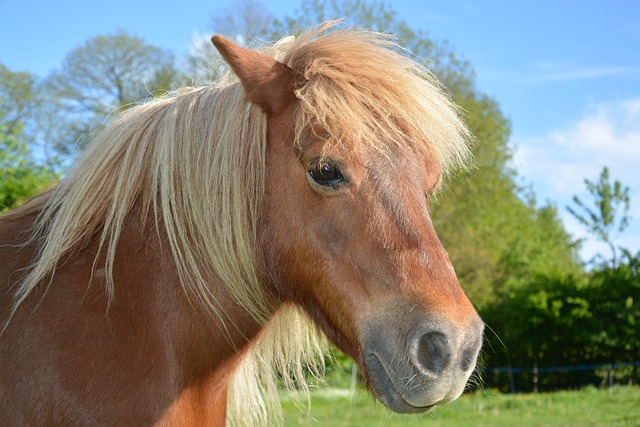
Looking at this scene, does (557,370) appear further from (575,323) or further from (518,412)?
(518,412)

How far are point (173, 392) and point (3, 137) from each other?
347 inches

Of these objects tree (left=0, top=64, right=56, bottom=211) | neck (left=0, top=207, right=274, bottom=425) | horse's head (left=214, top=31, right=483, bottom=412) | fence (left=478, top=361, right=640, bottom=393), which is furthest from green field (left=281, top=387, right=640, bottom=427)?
horse's head (left=214, top=31, right=483, bottom=412)

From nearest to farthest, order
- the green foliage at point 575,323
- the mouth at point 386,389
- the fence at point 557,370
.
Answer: the mouth at point 386,389 < the fence at point 557,370 < the green foliage at point 575,323

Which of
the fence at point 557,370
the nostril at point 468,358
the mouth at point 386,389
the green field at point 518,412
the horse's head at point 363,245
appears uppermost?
the horse's head at point 363,245

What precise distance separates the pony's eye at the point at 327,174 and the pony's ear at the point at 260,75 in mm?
367

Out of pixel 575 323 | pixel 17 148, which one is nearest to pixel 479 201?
pixel 575 323

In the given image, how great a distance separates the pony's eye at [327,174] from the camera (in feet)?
8.12

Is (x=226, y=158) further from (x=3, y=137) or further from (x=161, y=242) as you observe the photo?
(x=3, y=137)

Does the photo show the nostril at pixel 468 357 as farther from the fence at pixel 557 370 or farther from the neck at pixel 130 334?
the fence at pixel 557 370

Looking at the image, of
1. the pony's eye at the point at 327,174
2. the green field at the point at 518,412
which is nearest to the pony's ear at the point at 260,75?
the pony's eye at the point at 327,174

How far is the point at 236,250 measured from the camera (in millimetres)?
2643

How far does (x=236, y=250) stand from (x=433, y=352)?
2.94 feet

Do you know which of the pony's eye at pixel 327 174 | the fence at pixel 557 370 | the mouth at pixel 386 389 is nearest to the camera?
the mouth at pixel 386 389

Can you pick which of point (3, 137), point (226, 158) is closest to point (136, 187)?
point (226, 158)
